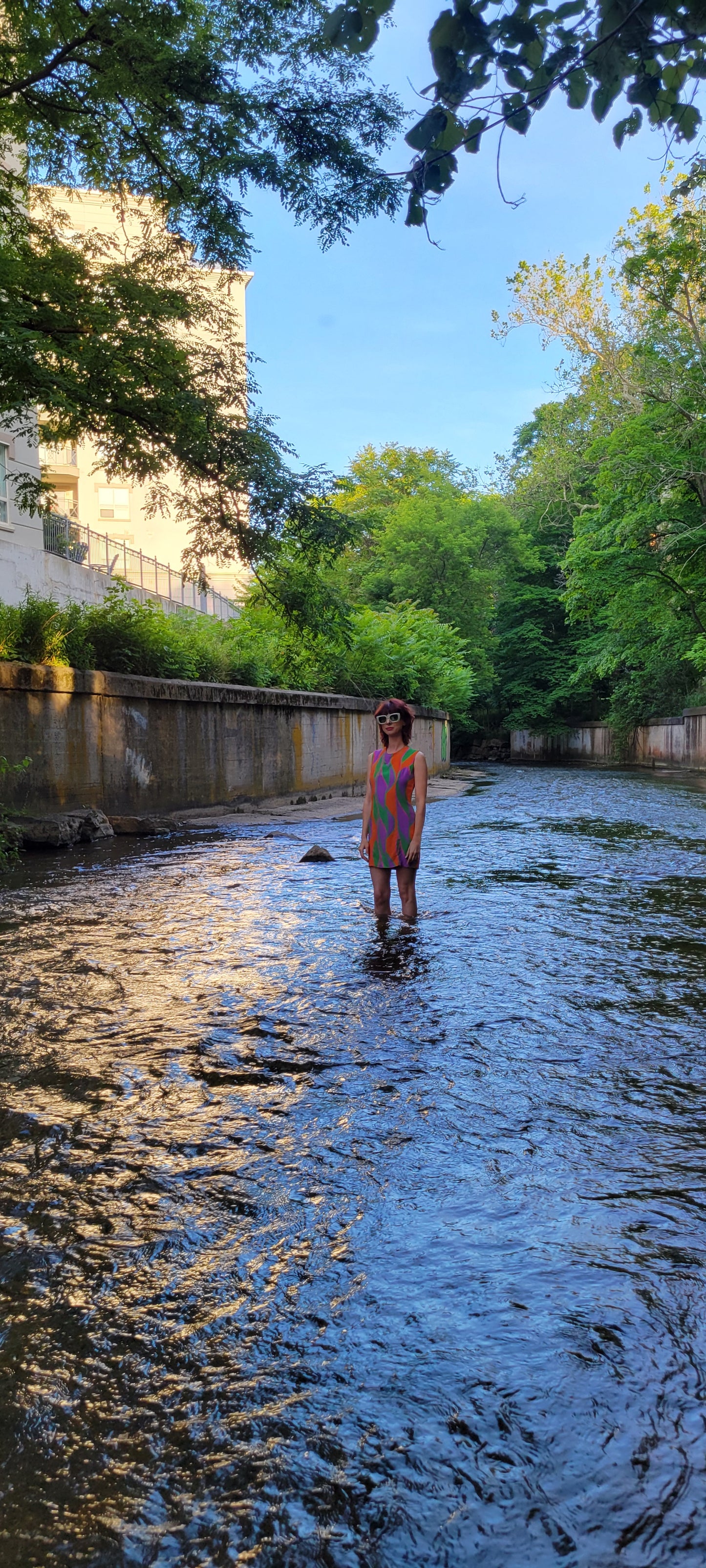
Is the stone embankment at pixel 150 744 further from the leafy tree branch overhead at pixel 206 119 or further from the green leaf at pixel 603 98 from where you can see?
the green leaf at pixel 603 98

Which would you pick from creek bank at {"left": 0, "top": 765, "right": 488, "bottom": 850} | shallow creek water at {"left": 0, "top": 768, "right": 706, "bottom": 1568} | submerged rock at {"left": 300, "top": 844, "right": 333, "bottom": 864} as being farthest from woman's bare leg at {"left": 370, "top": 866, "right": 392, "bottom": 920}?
creek bank at {"left": 0, "top": 765, "right": 488, "bottom": 850}

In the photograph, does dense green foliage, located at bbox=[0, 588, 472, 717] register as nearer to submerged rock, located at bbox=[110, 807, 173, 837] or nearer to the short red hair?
submerged rock, located at bbox=[110, 807, 173, 837]

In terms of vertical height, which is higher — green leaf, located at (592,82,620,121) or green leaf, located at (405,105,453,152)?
green leaf, located at (592,82,620,121)

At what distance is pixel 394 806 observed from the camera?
6750mm

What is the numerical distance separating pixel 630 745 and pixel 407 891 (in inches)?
1468

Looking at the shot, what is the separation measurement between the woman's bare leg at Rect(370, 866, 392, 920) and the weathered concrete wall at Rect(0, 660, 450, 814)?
5564mm

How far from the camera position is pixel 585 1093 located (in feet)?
12.3

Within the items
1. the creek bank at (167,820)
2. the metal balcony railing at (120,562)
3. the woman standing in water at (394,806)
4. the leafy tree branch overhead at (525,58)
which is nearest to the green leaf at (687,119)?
the leafy tree branch overhead at (525,58)

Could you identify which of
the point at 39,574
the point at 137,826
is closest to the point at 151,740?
the point at 137,826

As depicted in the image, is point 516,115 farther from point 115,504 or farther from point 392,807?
point 115,504

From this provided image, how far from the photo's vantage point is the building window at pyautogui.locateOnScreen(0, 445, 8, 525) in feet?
70.9

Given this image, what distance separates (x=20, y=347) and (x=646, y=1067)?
8305 millimetres

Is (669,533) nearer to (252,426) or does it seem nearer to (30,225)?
(252,426)

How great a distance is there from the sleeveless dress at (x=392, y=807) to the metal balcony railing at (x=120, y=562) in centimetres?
1350
